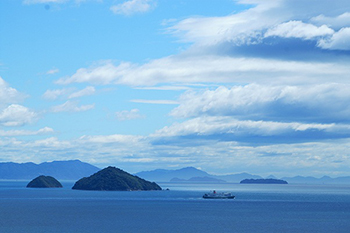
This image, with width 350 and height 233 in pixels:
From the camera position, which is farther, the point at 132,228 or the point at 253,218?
the point at 253,218

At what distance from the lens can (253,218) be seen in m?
193

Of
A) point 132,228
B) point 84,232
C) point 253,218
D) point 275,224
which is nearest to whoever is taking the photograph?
point 84,232

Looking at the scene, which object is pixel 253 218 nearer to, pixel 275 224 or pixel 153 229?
pixel 275 224

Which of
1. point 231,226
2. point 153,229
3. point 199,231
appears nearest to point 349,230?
point 231,226

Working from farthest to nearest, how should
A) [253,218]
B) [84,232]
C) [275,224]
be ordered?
[253,218] < [275,224] < [84,232]

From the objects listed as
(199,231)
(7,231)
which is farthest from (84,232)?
(199,231)

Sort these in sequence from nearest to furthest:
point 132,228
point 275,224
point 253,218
A: point 132,228, point 275,224, point 253,218

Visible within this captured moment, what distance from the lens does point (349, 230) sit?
156 meters

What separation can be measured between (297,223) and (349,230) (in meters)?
21.8

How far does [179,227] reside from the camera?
517 feet

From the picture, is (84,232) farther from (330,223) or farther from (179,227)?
(330,223)

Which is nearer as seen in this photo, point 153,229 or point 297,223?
point 153,229

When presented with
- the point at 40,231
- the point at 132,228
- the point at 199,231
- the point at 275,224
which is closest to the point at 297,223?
the point at 275,224

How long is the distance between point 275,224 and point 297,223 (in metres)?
9.90
